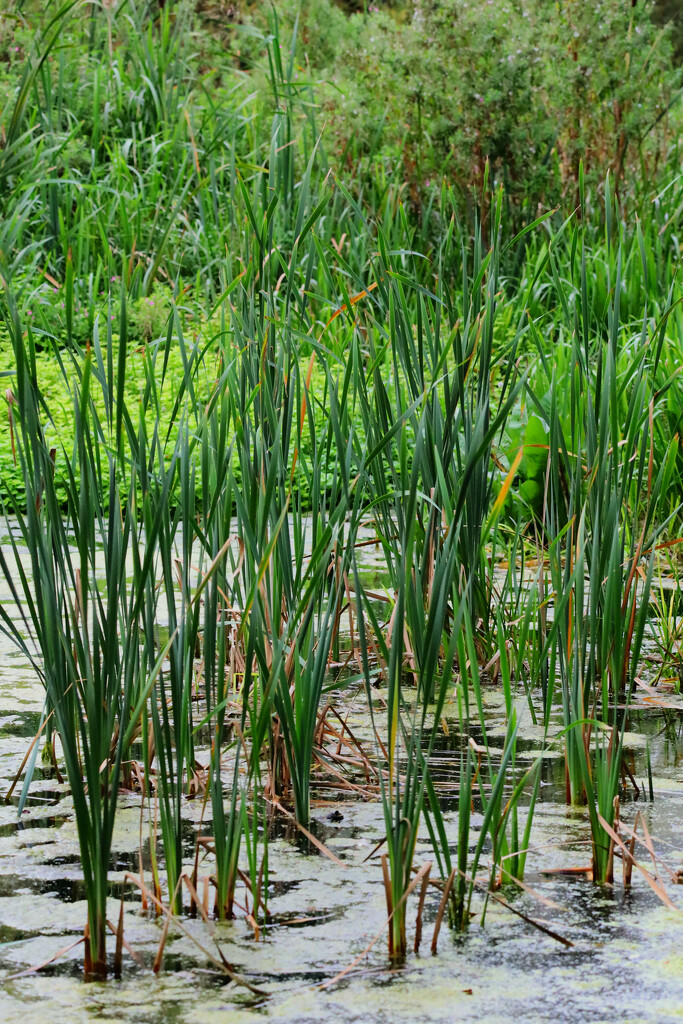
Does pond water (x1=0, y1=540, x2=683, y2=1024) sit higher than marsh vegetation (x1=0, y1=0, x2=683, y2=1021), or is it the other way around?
marsh vegetation (x1=0, y1=0, x2=683, y2=1021)

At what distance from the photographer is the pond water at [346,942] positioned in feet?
4.93

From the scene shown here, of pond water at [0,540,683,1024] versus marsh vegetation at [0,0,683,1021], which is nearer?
pond water at [0,540,683,1024]

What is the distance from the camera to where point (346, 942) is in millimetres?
1663

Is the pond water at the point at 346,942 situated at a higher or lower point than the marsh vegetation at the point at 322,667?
lower

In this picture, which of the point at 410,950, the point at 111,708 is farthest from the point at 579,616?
the point at 111,708

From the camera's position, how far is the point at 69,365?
5684 millimetres

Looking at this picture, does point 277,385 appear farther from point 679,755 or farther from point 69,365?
point 69,365

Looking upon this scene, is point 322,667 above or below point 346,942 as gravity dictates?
above

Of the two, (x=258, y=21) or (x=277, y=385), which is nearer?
(x=277, y=385)

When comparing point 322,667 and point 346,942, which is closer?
point 346,942

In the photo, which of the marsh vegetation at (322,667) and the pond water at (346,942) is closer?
the pond water at (346,942)

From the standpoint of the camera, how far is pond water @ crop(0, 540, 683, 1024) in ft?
4.93

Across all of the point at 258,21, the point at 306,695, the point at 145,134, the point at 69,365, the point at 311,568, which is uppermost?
the point at 258,21

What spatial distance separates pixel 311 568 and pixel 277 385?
473 mm
